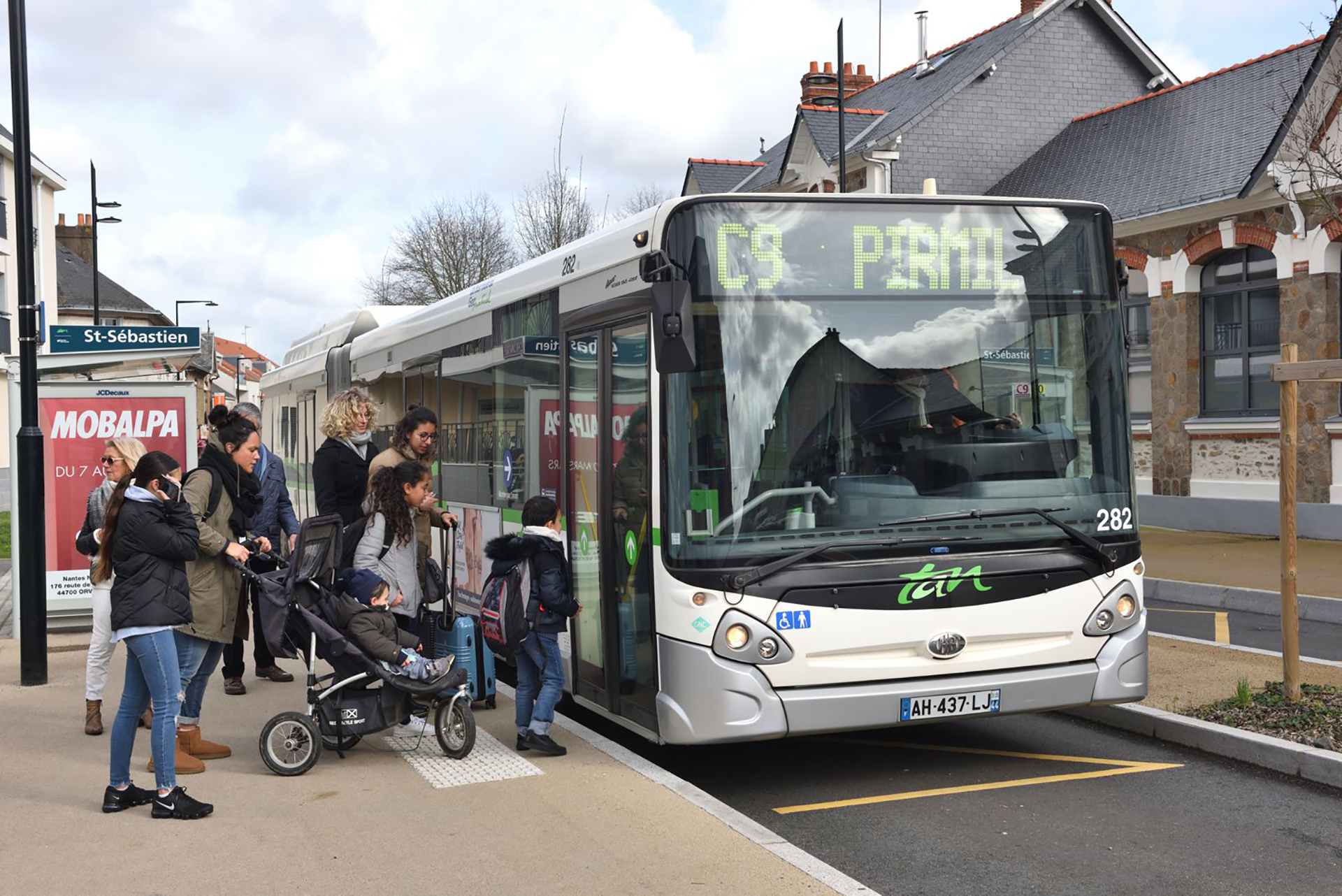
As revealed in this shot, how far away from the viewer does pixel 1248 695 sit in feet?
25.0

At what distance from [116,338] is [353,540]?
6.61m

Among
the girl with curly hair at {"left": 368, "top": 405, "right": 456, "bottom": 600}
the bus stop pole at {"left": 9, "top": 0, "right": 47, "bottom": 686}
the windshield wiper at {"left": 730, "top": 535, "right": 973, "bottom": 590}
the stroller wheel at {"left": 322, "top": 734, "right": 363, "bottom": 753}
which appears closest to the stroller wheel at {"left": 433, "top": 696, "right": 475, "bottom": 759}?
the stroller wheel at {"left": 322, "top": 734, "right": 363, "bottom": 753}

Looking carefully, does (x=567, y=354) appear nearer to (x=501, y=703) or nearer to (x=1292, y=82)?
(x=501, y=703)

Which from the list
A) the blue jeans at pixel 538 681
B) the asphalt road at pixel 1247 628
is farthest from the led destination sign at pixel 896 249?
the asphalt road at pixel 1247 628

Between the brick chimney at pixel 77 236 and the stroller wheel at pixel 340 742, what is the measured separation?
6322cm

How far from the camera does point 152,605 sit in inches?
230

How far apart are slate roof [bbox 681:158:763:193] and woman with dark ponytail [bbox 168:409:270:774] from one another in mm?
30679

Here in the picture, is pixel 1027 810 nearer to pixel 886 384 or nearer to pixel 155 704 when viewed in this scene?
pixel 886 384

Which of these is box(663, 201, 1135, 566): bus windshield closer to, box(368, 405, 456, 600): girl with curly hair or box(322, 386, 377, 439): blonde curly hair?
box(368, 405, 456, 600): girl with curly hair

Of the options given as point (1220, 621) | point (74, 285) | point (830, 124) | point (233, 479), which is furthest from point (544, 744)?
point (74, 285)

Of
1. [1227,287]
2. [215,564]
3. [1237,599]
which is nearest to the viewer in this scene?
[215,564]

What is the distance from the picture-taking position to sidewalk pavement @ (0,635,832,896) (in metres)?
4.96

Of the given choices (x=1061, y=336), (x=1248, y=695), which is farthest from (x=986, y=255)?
(x=1248, y=695)

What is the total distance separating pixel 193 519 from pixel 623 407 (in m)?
2.14
